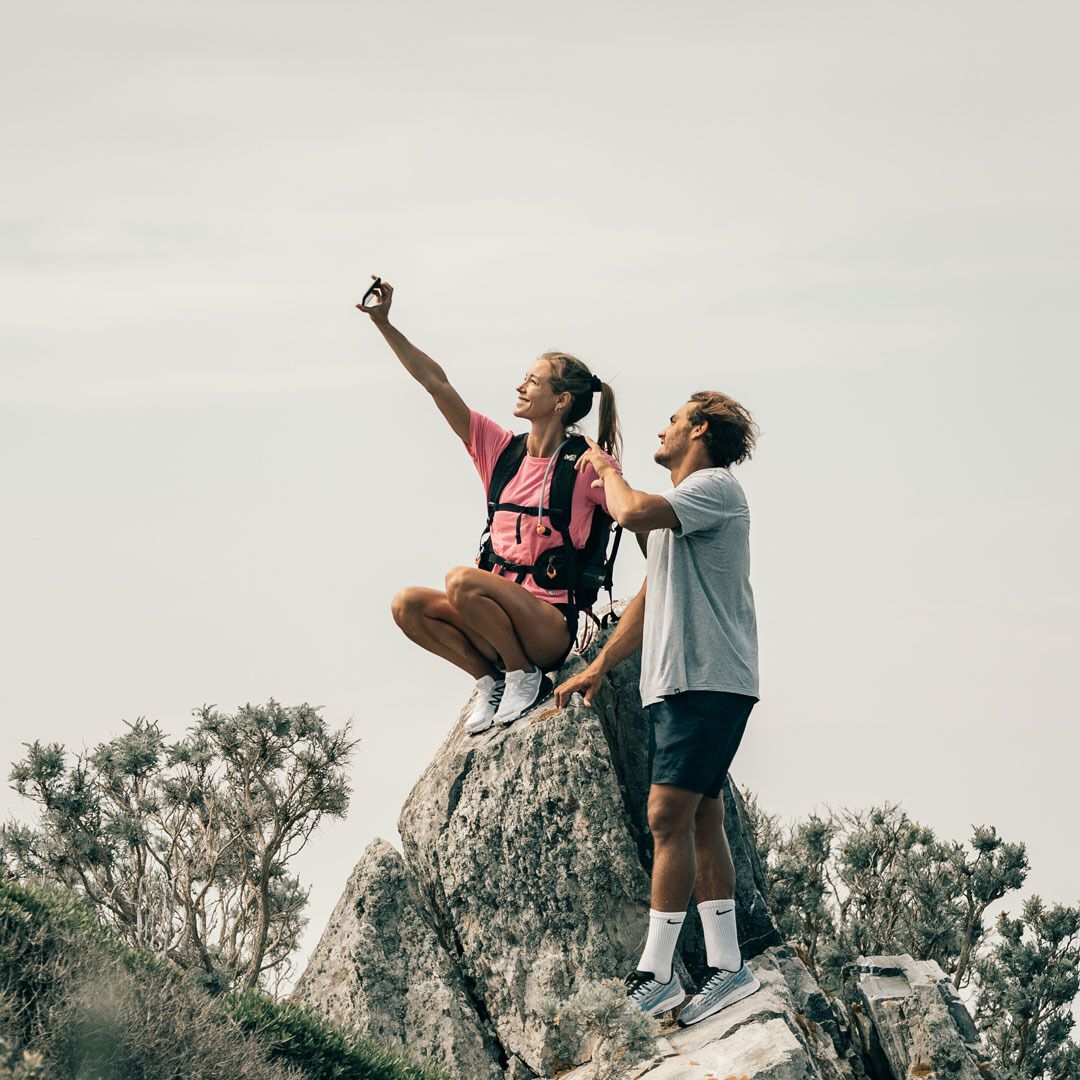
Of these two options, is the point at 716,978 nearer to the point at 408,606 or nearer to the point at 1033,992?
the point at 408,606

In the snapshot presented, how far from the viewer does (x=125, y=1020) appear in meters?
8.32

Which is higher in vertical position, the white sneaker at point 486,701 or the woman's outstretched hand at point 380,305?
the woman's outstretched hand at point 380,305

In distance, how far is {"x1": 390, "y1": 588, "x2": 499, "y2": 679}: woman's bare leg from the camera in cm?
1014

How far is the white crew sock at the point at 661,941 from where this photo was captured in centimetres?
881

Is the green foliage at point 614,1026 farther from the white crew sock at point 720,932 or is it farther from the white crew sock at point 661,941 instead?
the white crew sock at point 720,932

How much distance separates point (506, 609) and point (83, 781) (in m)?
5.47

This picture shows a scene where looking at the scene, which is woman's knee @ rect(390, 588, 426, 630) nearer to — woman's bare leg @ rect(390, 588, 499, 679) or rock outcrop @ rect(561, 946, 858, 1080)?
woman's bare leg @ rect(390, 588, 499, 679)

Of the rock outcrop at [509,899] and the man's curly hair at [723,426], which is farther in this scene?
the rock outcrop at [509,899]

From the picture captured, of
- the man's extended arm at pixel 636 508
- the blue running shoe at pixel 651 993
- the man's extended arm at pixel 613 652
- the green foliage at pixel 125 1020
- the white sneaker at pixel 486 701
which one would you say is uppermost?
the man's extended arm at pixel 636 508

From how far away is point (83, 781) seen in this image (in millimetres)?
13445

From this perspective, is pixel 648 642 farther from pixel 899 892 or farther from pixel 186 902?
pixel 899 892

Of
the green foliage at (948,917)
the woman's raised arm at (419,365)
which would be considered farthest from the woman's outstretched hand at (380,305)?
the green foliage at (948,917)

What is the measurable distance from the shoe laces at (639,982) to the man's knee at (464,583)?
8.19 ft

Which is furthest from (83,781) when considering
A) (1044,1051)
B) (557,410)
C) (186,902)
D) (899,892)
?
(1044,1051)
